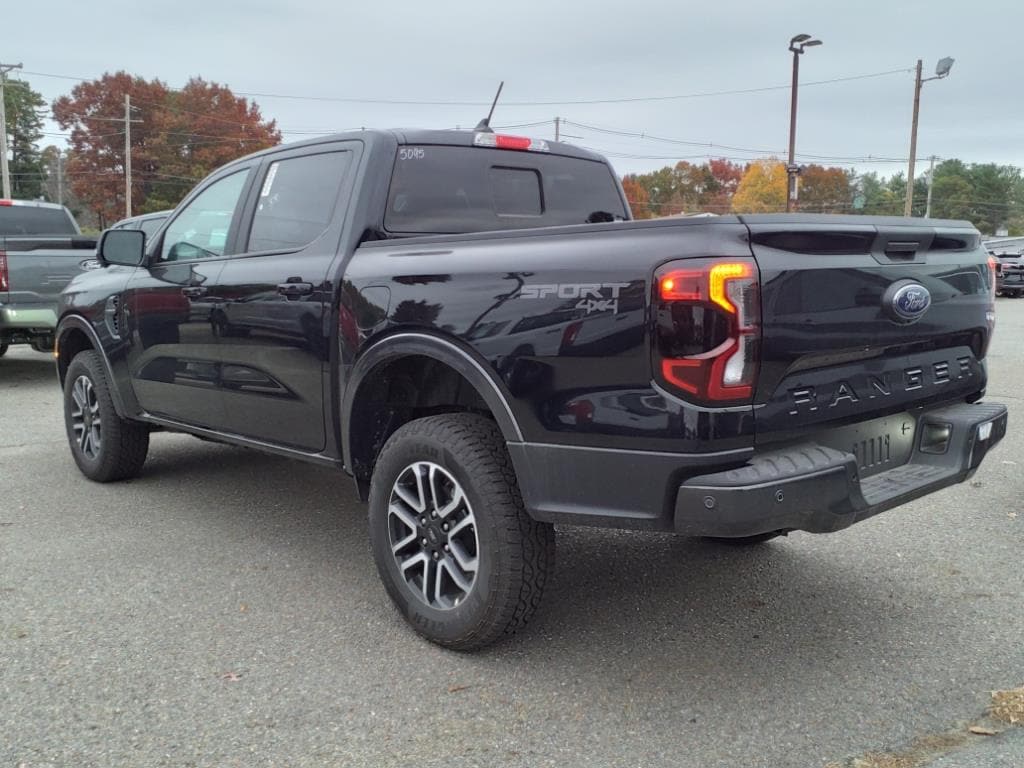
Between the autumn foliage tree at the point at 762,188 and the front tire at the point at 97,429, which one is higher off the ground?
the autumn foliage tree at the point at 762,188

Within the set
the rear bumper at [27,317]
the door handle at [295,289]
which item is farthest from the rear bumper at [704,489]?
the rear bumper at [27,317]

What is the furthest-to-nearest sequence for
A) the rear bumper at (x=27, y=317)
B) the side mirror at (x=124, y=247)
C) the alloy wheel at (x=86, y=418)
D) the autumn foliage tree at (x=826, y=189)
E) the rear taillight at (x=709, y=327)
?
the autumn foliage tree at (x=826, y=189) < the rear bumper at (x=27, y=317) < the alloy wheel at (x=86, y=418) < the side mirror at (x=124, y=247) < the rear taillight at (x=709, y=327)

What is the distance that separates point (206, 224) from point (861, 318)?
334cm

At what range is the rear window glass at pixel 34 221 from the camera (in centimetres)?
1135

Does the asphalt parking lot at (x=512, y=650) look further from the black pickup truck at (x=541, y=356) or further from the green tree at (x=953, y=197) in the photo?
the green tree at (x=953, y=197)

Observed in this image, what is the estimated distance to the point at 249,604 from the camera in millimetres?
3688

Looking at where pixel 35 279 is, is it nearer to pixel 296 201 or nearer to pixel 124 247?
pixel 124 247

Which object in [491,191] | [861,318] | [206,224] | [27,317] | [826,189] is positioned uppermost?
[826,189]

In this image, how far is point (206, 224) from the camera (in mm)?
4703

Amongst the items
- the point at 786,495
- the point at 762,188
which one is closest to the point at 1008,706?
the point at 786,495

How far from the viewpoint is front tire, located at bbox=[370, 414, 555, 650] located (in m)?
2.99

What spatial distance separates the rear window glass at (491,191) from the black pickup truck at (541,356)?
14mm

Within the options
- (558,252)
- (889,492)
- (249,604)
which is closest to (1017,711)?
(889,492)

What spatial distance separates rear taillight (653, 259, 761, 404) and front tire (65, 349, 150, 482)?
13.0ft
